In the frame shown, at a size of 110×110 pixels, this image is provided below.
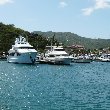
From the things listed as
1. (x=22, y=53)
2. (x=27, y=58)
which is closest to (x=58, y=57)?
(x=27, y=58)

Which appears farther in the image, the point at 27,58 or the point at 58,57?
the point at 58,57

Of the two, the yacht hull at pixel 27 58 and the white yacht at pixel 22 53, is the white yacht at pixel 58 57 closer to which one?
the white yacht at pixel 22 53

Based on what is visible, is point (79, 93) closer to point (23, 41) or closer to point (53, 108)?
point (53, 108)

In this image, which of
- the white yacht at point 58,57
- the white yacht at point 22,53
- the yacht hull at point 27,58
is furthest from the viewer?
the white yacht at point 58,57

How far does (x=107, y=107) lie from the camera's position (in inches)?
1890

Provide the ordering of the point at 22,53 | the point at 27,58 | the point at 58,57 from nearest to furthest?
1. the point at 27,58
2. the point at 22,53
3. the point at 58,57

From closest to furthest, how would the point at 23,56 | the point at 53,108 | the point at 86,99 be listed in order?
the point at 53,108
the point at 86,99
the point at 23,56

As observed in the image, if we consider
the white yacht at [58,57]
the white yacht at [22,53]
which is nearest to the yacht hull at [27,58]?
the white yacht at [22,53]

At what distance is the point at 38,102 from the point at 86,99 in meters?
7.08

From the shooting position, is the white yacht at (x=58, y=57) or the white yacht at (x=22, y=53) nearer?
the white yacht at (x=22, y=53)

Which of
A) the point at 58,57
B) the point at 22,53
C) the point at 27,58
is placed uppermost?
the point at 22,53

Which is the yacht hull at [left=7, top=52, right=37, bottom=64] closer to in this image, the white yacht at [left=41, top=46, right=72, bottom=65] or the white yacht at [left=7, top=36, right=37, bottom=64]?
the white yacht at [left=7, top=36, right=37, bottom=64]

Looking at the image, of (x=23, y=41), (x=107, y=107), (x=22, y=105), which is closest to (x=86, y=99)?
(x=107, y=107)

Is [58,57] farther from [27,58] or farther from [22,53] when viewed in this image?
[22,53]
